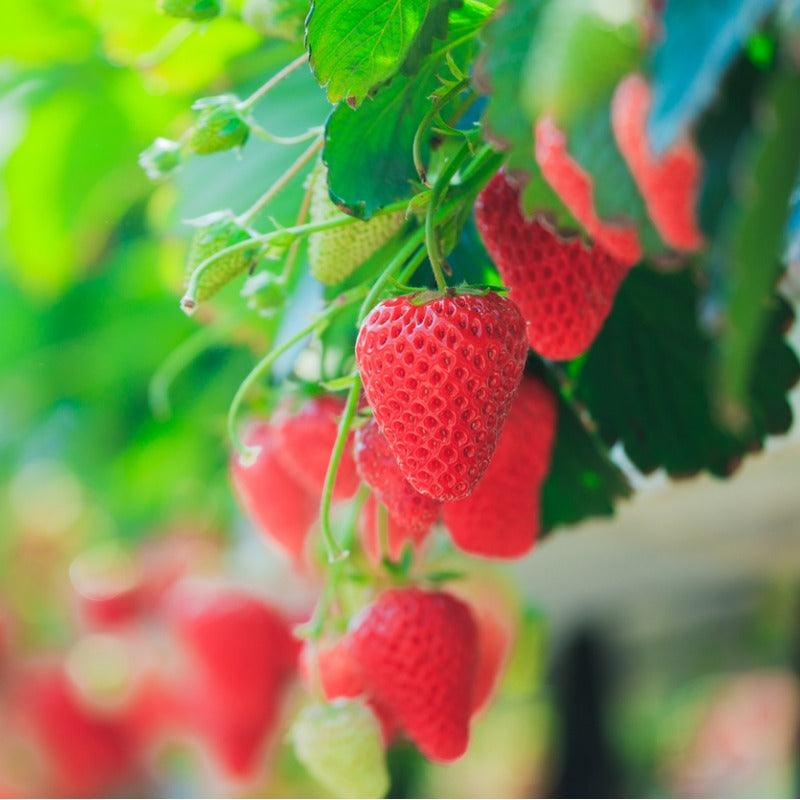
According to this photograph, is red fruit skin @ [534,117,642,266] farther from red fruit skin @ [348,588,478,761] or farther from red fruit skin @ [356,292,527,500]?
red fruit skin @ [348,588,478,761]

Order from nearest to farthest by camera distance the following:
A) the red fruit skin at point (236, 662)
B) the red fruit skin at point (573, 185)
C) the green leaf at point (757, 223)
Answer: the green leaf at point (757, 223), the red fruit skin at point (573, 185), the red fruit skin at point (236, 662)

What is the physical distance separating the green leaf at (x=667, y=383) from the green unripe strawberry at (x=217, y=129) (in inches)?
9.0

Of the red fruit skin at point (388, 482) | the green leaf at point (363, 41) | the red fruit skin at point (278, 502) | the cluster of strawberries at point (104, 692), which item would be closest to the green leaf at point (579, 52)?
the green leaf at point (363, 41)

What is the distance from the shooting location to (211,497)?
1703 mm

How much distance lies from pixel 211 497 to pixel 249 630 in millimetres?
386

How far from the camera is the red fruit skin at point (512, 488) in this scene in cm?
65

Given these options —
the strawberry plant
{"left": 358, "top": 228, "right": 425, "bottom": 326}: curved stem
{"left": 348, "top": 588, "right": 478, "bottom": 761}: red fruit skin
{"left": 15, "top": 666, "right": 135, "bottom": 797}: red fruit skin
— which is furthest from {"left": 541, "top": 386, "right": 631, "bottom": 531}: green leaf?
{"left": 15, "top": 666, "right": 135, "bottom": 797}: red fruit skin

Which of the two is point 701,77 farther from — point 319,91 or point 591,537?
point 591,537

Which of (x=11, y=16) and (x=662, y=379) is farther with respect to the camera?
(x=11, y=16)

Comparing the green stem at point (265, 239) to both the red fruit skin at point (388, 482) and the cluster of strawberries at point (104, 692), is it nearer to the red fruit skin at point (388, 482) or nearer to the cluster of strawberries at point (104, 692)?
the red fruit skin at point (388, 482)

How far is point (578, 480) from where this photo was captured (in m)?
0.77

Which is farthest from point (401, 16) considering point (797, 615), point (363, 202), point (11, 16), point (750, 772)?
point (750, 772)

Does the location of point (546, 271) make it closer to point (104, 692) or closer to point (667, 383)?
point (667, 383)

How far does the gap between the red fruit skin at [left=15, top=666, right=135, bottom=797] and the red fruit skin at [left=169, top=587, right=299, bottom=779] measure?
0.59 meters
